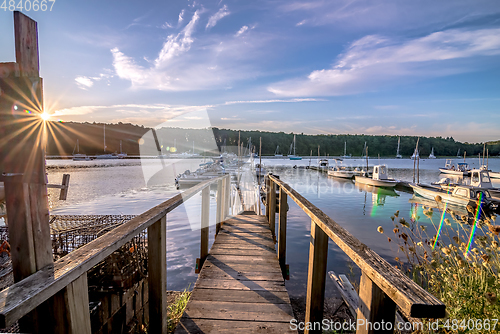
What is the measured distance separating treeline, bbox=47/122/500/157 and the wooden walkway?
8987 centimetres

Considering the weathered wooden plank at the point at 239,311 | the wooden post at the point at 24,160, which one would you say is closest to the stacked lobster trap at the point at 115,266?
the weathered wooden plank at the point at 239,311

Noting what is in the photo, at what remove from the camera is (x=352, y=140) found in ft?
408

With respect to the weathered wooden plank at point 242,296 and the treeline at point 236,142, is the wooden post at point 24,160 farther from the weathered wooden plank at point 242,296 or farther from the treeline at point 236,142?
the treeline at point 236,142

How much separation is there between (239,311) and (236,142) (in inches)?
4289

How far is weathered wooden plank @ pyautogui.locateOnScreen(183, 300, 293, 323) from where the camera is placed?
2.45 metres

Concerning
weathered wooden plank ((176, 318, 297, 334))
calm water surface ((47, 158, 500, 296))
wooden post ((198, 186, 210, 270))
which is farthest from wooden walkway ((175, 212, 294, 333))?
calm water surface ((47, 158, 500, 296))

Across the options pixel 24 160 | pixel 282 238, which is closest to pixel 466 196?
pixel 282 238

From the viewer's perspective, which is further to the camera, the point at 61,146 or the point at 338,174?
the point at 61,146

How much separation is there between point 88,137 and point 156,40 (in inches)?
4091

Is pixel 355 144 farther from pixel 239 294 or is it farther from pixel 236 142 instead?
pixel 239 294

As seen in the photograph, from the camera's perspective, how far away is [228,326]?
2322 mm

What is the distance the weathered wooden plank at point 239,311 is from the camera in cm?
245

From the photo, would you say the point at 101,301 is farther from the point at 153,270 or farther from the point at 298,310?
the point at 298,310

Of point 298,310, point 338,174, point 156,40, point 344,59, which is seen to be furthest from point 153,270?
point 338,174
